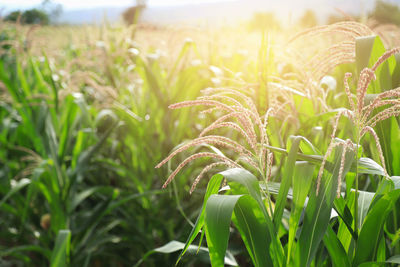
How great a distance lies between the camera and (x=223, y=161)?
3.63ft

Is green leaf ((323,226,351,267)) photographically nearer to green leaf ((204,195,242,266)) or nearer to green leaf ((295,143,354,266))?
green leaf ((295,143,354,266))

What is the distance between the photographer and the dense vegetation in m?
0.69

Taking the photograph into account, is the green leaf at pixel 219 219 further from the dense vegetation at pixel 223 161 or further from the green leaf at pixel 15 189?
the green leaf at pixel 15 189

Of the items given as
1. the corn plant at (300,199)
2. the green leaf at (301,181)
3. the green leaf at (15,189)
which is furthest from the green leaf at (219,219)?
the green leaf at (15,189)

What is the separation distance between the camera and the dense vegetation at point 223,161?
2.25 ft

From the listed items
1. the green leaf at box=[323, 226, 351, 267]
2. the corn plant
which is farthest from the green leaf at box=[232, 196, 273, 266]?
the green leaf at box=[323, 226, 351, 267]

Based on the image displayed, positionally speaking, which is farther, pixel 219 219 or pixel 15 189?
pixel 15 189

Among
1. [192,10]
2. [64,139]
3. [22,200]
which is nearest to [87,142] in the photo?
[64,139]

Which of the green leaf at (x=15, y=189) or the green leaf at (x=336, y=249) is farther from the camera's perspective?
the green leaf at (x=15, y=189)

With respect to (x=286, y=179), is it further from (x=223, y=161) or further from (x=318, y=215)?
(x=223, y=161)

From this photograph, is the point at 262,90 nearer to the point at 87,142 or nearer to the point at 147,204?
the point at 147,204

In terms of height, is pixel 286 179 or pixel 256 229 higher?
pixel 286 179

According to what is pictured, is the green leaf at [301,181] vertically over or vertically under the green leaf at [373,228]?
over

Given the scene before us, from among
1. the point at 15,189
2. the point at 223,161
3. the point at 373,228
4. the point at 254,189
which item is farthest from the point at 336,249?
the point at 15,189
